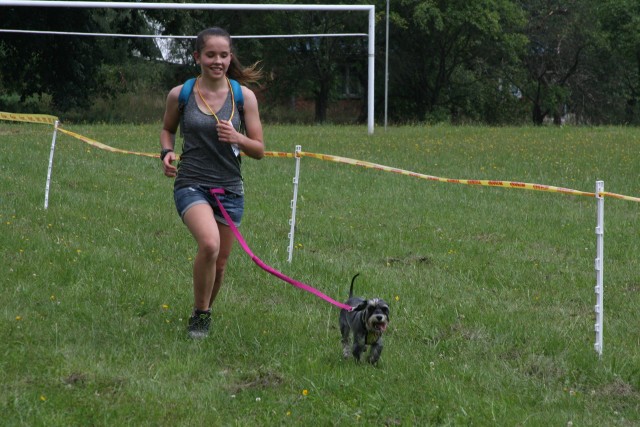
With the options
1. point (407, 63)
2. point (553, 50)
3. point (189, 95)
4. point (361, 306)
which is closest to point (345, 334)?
point (361, 306)

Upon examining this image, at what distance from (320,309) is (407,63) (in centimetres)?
4283

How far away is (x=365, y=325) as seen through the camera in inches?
220

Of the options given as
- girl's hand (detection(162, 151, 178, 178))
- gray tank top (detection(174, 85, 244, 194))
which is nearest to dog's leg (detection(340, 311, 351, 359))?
gray tank top (detection(174, 85, 244, 194))

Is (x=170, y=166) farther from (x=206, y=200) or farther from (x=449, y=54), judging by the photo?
(x=449, y=54)

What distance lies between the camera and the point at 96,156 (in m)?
18.2

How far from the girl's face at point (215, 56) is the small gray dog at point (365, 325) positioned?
5.02 feet

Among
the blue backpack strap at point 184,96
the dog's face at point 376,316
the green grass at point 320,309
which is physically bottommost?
the green grass at point 320,309

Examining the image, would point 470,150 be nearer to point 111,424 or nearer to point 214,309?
point 214,309

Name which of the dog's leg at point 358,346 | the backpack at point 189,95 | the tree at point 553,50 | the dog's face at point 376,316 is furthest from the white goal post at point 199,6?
the tree at point 553,50

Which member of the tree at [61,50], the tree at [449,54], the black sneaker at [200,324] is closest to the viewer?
the black sneaker at [200,324]

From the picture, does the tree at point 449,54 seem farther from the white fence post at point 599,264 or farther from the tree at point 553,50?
the white fence post at point 599,264

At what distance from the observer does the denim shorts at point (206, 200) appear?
20.0 ft

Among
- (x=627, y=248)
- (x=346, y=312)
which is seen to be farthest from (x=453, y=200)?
(x=346, y=312)

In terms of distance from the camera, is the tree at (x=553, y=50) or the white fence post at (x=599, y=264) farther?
the tree at (x=553, y=50)
